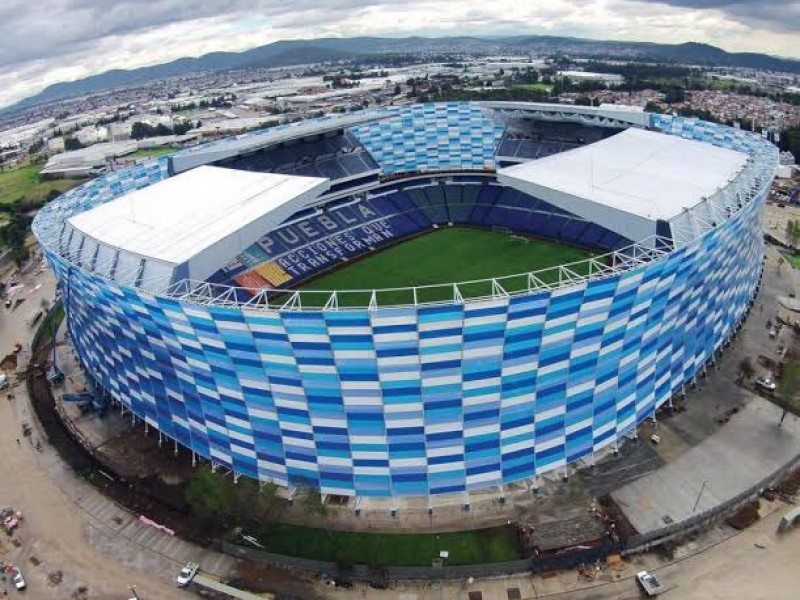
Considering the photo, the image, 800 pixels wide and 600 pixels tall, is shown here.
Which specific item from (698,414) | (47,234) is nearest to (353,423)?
(698,414)

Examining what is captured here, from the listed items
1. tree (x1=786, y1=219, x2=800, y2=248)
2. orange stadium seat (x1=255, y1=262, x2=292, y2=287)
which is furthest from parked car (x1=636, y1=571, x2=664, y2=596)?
tree (x1=786, y1=219, x2=800, y2=248)

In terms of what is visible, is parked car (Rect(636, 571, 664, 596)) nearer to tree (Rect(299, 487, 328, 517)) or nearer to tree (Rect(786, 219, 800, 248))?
tree (Rect(299, 487, 328, 517))

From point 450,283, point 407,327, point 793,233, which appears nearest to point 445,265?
point 450,283

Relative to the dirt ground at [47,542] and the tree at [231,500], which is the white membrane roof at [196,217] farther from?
the dirt ground at [47,542]

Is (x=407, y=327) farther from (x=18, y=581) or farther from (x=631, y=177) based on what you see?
(x=631, y=177)

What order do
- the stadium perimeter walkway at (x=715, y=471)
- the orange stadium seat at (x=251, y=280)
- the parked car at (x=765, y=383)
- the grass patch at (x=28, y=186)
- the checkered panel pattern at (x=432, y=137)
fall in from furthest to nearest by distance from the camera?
the grass patch at (x=28, y=186), the checkered panel pattern at (x=432, y=137), the orange stadium seat at (x=251, y=280), the parked car at (x=765, y=383), the stadium perimeter walkway at (x=715, y=471)

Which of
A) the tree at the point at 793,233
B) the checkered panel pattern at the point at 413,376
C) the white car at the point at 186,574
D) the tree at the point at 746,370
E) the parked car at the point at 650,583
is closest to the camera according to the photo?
the parked car at the point at 650,583

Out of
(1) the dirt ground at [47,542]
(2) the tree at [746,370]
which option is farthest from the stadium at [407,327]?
(1) the dirt ground at [47,542]

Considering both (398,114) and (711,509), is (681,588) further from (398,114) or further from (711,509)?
(398,114)
